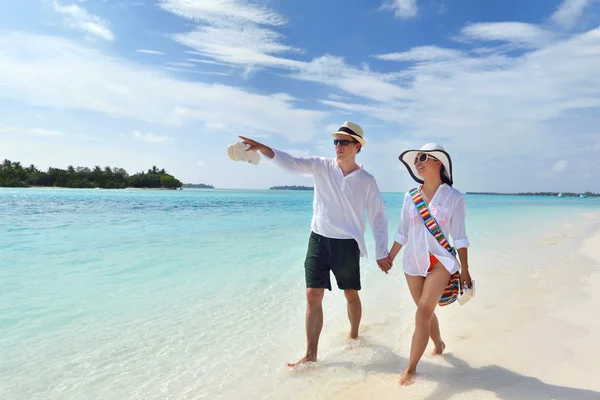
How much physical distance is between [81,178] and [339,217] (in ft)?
426

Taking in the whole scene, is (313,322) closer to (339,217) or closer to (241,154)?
(339,217)

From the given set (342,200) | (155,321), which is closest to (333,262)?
(342,200)

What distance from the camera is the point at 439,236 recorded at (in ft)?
9.91

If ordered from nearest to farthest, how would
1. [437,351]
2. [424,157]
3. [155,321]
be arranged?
[424,157], [437,351], [155,321]

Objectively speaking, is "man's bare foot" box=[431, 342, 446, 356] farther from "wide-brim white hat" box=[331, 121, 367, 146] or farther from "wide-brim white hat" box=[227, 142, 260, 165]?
"wide-brim white hat" box=[227, 142, 260, 165]

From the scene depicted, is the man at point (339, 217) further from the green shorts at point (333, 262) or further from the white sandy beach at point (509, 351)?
the white sandy beach at point (509, 351)

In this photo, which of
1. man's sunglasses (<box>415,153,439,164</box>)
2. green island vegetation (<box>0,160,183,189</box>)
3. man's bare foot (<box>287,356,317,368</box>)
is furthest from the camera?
green island vegetation (<box>0,160,183,189</box>)

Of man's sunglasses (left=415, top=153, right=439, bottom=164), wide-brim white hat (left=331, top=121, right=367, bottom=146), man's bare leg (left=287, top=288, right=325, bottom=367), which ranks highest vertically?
wide-brim white hat (left=331, top=121, right=367, bottom=146)

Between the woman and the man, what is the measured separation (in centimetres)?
44

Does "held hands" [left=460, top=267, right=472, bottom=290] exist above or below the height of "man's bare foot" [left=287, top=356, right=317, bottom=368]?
above

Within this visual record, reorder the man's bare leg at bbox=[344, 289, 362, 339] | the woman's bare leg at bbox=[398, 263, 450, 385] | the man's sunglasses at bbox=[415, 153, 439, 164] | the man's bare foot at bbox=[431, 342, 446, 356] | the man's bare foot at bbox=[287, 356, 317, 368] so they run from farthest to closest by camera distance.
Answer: the man's bare leg at bbox=[344, 289, 362, 339] < the man's bare foot at bbox=[431, 342, 446, 356] < the man's bare foot at bbox=[287, 356, 317, 368] < the man's sunglasses at bbox=[415, 153, 439, 164] < the woman's bare leg at bbox=[398, 263, 450, 385]

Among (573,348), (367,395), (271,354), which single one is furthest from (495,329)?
(271,354)

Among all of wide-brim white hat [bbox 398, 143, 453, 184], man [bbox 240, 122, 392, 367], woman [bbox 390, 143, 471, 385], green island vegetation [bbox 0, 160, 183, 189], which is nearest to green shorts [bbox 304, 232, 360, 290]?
man [bbox 240, 122, 392, 367]

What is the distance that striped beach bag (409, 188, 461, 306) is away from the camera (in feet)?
9.91
